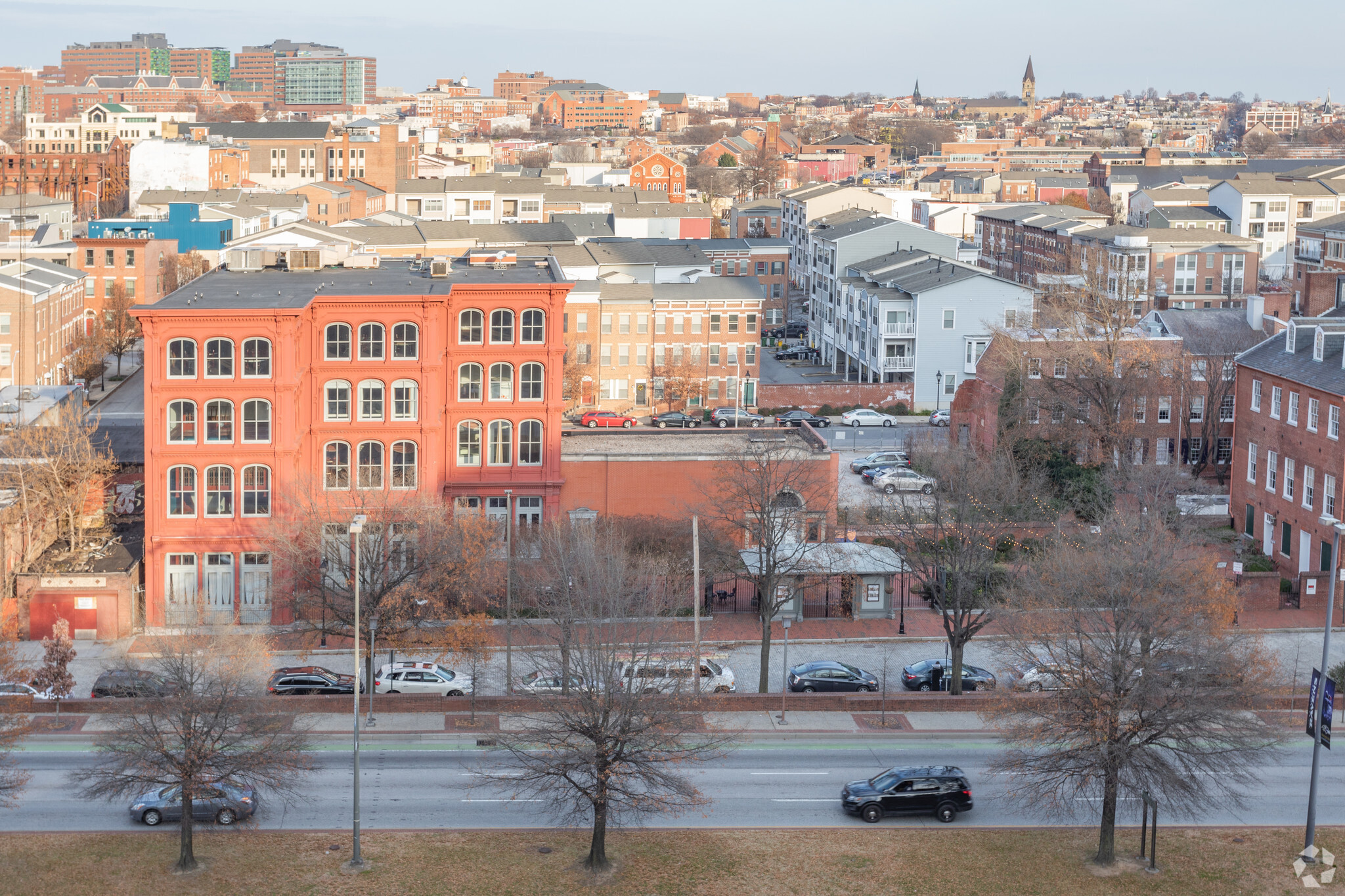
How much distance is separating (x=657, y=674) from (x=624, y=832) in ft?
11.3

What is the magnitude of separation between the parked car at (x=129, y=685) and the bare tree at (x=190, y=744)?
66mm

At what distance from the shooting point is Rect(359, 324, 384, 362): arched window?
5103 centimetres

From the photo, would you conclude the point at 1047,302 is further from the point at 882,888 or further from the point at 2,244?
the point at 2,244

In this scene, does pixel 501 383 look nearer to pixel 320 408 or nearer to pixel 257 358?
pixel 320 408

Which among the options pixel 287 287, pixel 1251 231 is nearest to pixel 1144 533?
pixel 287 287

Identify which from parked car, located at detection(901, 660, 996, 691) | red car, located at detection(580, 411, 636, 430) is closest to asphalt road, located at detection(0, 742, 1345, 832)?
parked car, located at detection(901, 660, 996, 691)

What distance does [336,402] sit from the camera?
50.8 metres

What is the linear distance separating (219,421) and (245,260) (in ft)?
36.0

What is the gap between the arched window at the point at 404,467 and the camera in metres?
51.2

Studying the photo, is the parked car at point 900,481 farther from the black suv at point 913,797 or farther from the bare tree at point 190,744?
the bare tree at point 190,744

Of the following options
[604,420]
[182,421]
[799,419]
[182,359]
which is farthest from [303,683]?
[799,419]

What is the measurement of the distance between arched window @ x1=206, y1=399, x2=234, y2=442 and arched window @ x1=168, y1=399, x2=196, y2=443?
0.42 metres

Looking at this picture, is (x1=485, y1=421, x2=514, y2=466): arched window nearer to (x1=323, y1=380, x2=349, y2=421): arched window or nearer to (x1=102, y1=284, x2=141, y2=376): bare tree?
(x1=323, y1=380, x2=349, y2=421): arched window

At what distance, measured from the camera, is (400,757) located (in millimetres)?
36781
